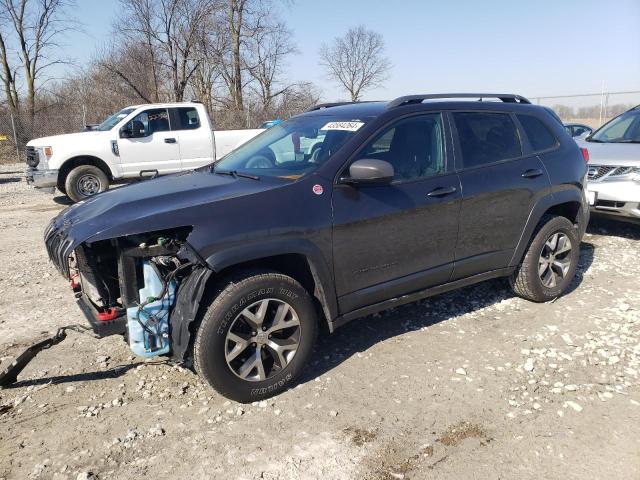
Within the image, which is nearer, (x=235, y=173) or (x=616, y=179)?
(x=235, y=173)

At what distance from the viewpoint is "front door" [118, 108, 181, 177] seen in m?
10.5

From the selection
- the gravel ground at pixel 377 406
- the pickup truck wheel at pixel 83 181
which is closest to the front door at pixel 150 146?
the pickup truck wheel at pixel 83 181

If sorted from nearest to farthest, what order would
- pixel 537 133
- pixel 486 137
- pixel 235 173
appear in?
pixel 235 173 → pixel 486 137 → pixel 537 133

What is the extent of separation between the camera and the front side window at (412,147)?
3621 mm

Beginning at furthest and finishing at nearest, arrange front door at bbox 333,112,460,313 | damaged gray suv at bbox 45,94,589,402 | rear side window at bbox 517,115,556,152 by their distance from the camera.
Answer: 1. rear side window at bbox 517,115,556,152
2. front door at bbox 333,112,460,313
3. damaged gray suv at bbox 45,94,589,402

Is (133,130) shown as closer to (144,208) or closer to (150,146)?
(150,146)

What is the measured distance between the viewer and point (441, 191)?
148 inches

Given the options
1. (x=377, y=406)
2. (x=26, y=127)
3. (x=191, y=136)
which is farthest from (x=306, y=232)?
(x=26, y=127)

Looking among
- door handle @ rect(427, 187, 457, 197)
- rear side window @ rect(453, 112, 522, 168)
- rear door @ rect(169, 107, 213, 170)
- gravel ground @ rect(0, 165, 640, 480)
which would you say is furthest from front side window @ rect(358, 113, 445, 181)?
rear door @ rect(169, 107, 213, 170)

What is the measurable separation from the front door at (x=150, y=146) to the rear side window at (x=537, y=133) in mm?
8172

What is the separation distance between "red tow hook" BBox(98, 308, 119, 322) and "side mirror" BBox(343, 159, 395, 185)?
167 cm

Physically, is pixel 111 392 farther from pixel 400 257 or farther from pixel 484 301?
pixel 484 301

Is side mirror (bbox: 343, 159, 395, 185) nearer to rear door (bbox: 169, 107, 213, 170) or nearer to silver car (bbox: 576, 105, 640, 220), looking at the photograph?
silver car (bbox: 576, 105, 640, 220)

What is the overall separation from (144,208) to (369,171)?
4.60 ft
